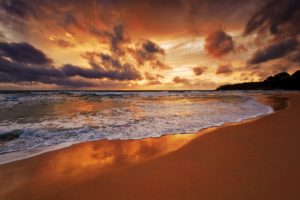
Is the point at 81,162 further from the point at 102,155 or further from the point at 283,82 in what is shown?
the point at 283,82

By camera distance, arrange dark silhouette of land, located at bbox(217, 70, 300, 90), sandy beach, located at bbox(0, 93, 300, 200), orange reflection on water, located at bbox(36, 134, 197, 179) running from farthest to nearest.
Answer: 1. dark silhouette of land, located at bbox(217, 70, 300, 90)
2. orange reflection on water, located at bbox(36, 134, 197, 179)
3. sandy beach, located at bbox(0, 93, 300, 200)

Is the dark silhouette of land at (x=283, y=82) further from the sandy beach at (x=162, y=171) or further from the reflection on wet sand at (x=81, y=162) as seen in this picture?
the reflection on wet sand at (x=81, y=162)

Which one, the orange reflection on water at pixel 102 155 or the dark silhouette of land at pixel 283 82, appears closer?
the orange reflection on water at pixel 102 155

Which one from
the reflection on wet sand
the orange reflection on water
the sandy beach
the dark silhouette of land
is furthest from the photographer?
the dark silhouette of land

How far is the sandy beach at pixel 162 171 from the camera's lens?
7.09 feet

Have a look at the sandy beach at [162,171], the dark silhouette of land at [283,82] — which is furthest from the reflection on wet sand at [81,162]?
the dark silhouette of land at [283,82]

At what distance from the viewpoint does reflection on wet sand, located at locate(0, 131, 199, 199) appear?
2502mm

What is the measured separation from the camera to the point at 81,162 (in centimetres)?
313

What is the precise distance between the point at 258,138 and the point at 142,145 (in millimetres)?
2829

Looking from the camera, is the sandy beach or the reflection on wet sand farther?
the reflection on wet sand

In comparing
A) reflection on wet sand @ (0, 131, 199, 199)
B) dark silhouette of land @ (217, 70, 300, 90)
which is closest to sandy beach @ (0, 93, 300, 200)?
reflection on wet sand @ (0, 131, 199, 199)

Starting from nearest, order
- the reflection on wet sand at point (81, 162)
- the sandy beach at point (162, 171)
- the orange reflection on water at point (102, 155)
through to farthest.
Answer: the sandy beach at point (162, 171) → the reflection on wet sand at point (81, 162) → the orange reflection on water at point (102, 155)

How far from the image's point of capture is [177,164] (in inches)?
116

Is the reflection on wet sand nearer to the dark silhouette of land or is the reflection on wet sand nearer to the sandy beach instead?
the sandy beach
